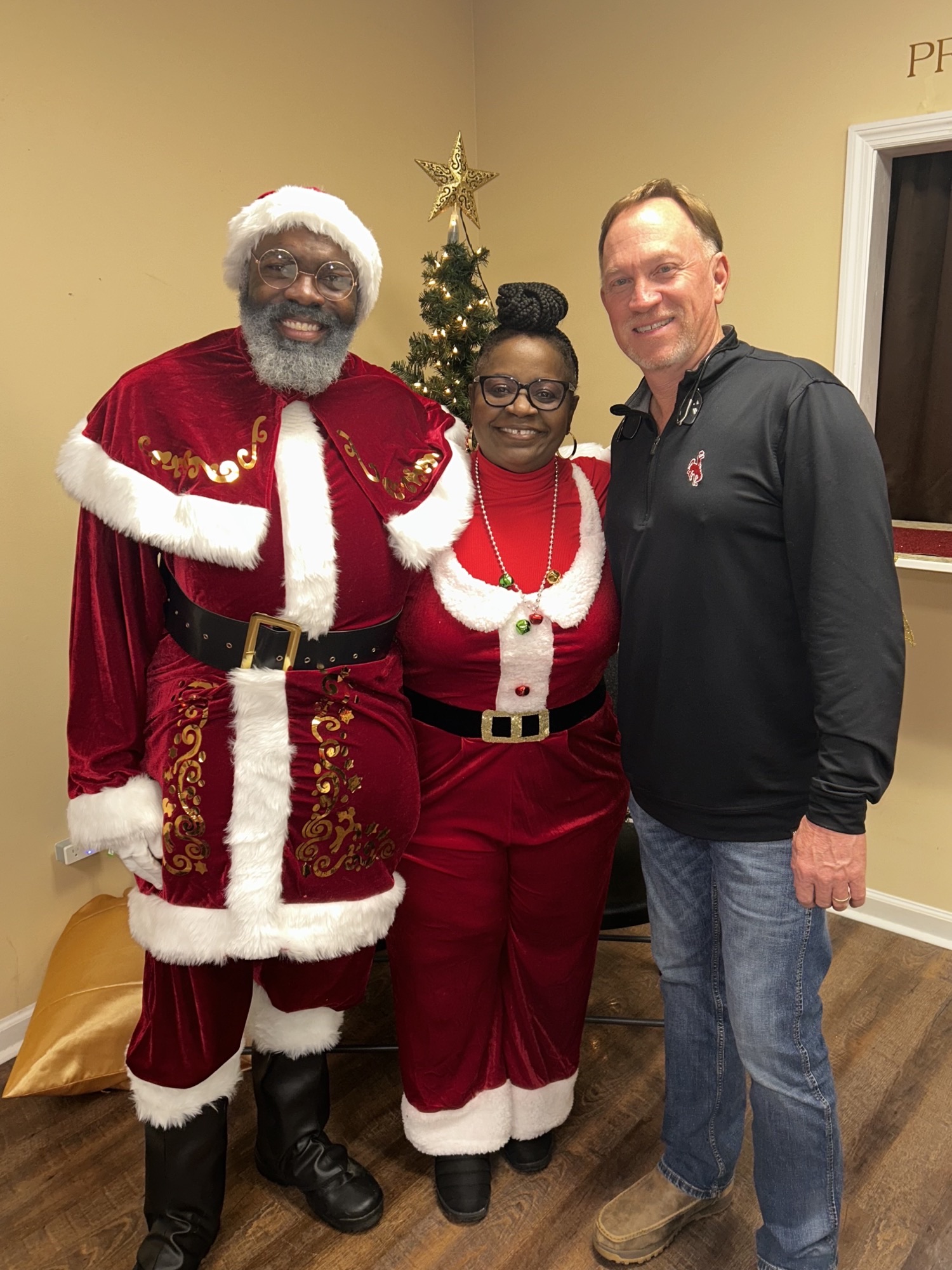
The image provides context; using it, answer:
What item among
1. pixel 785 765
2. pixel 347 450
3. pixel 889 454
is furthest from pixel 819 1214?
pixel 889 454

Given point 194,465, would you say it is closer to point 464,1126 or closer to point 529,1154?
point 464,1126

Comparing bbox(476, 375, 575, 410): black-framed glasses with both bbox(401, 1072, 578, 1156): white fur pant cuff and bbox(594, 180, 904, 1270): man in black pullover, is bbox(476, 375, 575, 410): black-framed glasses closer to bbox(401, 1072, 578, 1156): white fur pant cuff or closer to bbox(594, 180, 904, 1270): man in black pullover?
bbox(594, 180, 904, 1270): man in black pullover

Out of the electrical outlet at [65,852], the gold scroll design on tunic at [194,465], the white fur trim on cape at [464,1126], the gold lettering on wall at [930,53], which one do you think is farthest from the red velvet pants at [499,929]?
the gold lettering on wall at [930,53]

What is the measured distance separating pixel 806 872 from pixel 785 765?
0.17 metres

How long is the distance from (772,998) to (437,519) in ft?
3.03

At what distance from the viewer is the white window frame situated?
2307 millimetres

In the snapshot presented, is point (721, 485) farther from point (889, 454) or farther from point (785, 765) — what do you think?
point (889, 454)

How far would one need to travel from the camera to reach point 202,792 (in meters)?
1.44

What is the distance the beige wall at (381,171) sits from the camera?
2.13 metres

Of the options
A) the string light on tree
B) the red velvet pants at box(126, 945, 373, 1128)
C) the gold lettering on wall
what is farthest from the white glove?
the gold lettering on wall

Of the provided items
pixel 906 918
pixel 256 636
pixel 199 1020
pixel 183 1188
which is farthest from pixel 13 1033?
pixel 906 918

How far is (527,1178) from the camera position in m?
1.87

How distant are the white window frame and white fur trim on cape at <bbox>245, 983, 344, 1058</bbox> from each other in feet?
5.96

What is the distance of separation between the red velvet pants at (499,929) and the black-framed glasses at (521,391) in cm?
59
